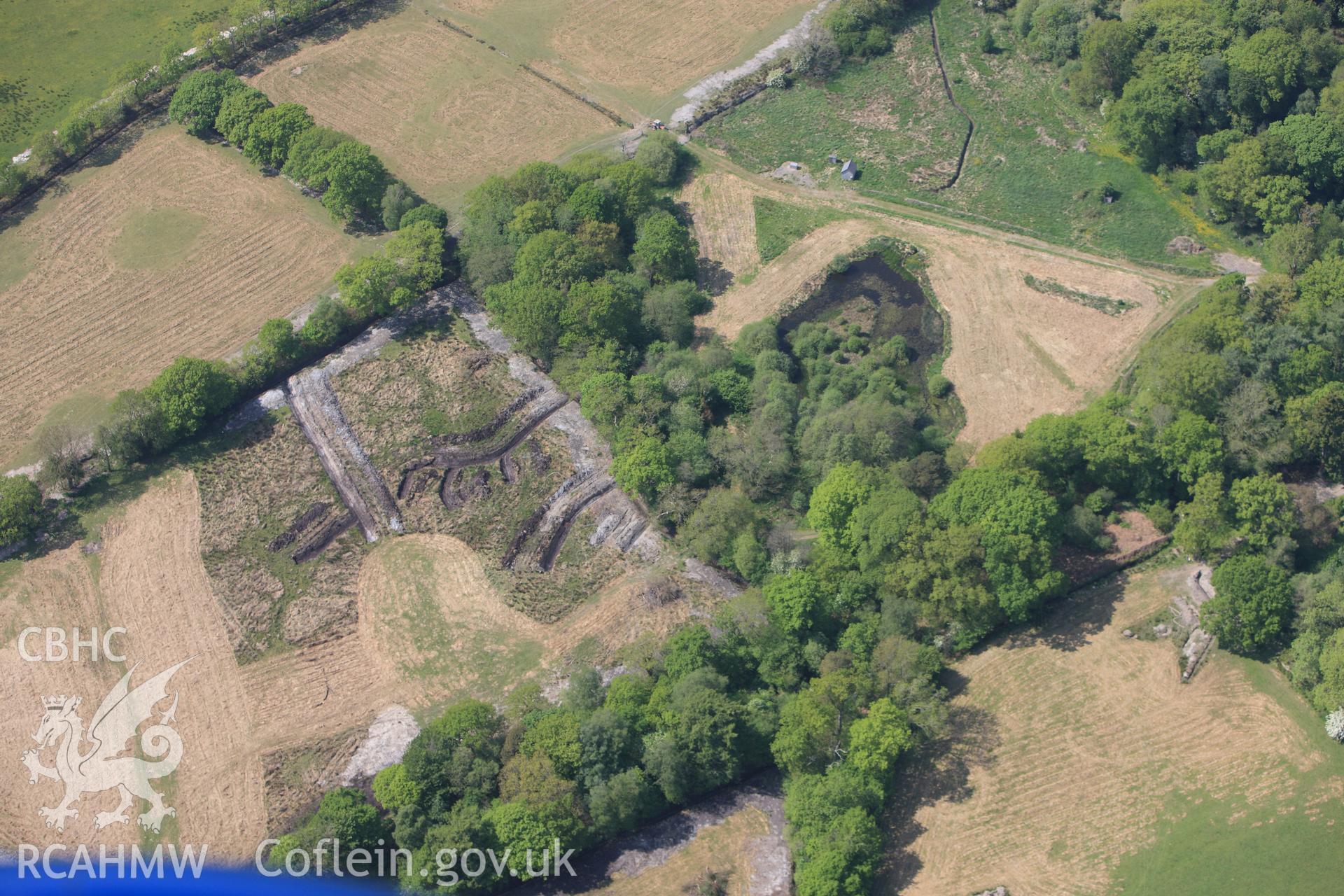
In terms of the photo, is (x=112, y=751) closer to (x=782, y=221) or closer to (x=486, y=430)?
(x=486, y=430)

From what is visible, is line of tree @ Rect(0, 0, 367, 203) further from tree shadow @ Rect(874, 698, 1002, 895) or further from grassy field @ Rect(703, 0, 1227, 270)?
tree shadow @ Rect(874, 698, 1002, 895)

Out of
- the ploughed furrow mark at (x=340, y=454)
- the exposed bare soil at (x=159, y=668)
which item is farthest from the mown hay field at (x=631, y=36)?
the exposed bare soil at (x=159, y=668)

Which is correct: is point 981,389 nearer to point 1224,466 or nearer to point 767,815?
point 1224,466

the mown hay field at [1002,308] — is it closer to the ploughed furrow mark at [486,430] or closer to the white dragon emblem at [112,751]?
the ploughed furrow mark at [486,430]

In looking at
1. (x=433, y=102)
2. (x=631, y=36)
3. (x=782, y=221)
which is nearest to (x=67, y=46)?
(x=433, y=102)

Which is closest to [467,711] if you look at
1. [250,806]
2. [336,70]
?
[250,806]

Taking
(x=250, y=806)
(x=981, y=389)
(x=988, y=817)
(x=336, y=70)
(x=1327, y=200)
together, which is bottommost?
(x=988, y=817)
